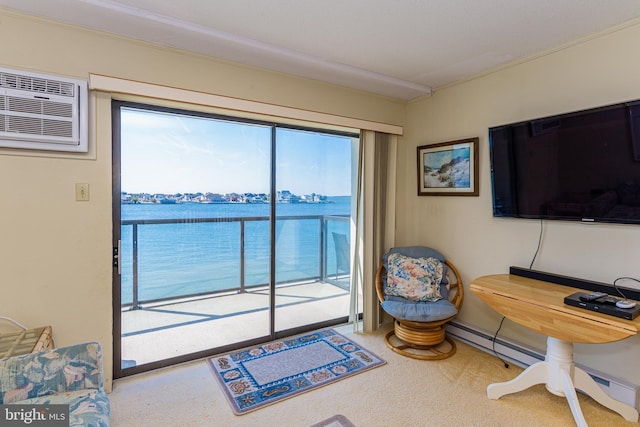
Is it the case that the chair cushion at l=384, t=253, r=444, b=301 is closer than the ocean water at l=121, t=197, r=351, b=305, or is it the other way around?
the ocean water at l=121, t=197, r=351, b=305

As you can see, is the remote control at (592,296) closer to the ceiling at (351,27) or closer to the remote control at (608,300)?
the remote control at (608,300)

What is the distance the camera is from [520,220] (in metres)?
2.56

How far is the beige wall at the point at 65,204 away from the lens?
1.93 metres

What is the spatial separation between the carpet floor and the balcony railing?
640mm

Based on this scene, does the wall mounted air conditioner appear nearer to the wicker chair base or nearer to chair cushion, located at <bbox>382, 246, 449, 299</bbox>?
chair cushion, located at <bbox>382, 246, 449, 299</bbox>

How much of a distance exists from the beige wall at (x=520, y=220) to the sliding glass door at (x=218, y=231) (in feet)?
2.60

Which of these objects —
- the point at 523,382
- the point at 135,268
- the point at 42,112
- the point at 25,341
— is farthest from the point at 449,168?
the point at 25,341

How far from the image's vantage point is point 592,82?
2.15 metres

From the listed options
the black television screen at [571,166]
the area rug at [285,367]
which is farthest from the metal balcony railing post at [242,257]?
the black television screen at [571,166]

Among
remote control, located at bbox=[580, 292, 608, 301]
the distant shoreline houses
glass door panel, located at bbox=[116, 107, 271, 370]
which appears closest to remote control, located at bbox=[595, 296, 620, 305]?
remote control, located at bbox=[580, 292, 608, 301]

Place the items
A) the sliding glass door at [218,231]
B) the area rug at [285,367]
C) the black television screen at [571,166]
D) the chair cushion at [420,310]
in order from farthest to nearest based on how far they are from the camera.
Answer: the chair cushion at [420,310]
the sliding glass door at [218,231]
the area rug at [285,367]
the black television screen at [571,166]

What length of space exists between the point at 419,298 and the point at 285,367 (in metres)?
1.24

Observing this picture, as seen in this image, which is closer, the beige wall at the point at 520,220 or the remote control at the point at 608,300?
the remote control at the point at 608,300

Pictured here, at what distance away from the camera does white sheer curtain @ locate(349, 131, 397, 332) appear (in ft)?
10.4
